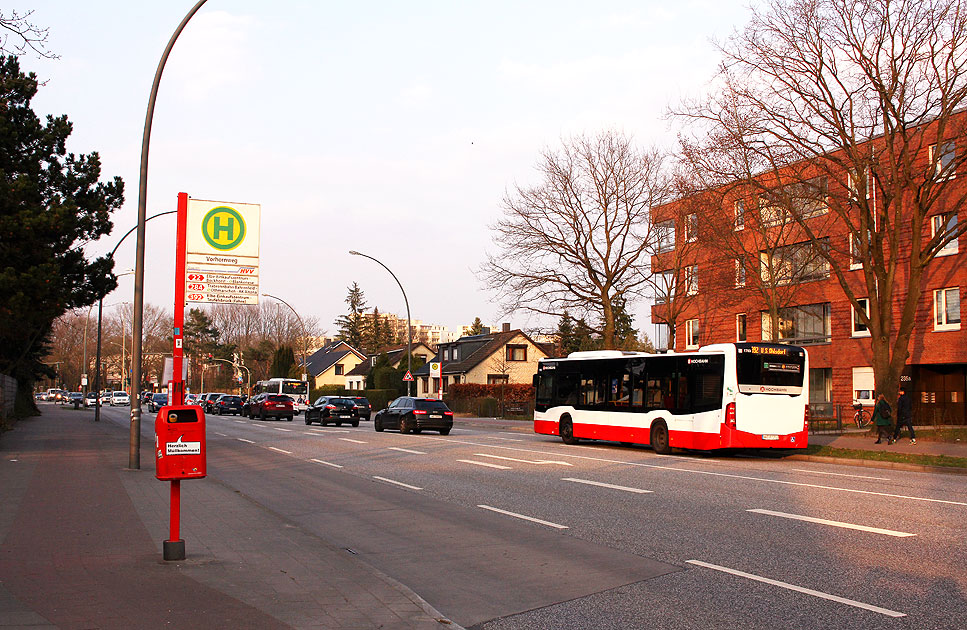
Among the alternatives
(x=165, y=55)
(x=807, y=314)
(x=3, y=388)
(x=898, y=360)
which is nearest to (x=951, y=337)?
(x=807, y=314)

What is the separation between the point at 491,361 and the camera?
74750 mm

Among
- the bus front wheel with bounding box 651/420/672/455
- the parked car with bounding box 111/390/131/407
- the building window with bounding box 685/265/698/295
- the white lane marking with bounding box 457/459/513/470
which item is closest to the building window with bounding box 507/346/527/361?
the building window with bounding box 685/265/698/295

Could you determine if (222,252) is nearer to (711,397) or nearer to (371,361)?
(711,397)

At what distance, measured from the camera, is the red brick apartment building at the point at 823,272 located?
28219 mm

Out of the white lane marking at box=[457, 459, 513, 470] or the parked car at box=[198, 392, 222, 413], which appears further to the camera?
the parked car at box=[198, 392, 222, 413]

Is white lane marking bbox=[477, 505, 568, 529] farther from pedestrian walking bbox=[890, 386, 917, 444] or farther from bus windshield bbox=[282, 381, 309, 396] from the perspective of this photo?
bus windshield bbox=[282, 381, 309, 396]

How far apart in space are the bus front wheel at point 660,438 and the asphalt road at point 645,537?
3.05m

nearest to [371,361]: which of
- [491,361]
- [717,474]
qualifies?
[491,361]

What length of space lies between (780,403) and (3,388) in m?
28.8

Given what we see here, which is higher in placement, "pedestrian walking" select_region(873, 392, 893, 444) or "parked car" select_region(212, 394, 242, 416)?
"pedestrian walking" select_region(873, 392, 893, 444)

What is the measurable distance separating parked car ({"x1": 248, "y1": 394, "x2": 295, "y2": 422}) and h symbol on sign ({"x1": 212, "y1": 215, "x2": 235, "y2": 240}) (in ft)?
140

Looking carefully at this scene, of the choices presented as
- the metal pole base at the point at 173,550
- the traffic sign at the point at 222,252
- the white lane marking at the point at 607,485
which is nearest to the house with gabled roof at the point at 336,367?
the white lane marking at the point at 607,485

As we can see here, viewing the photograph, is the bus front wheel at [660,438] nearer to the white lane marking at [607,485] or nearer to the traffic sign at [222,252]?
the white lane marking at [607,485]

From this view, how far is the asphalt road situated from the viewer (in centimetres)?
662
